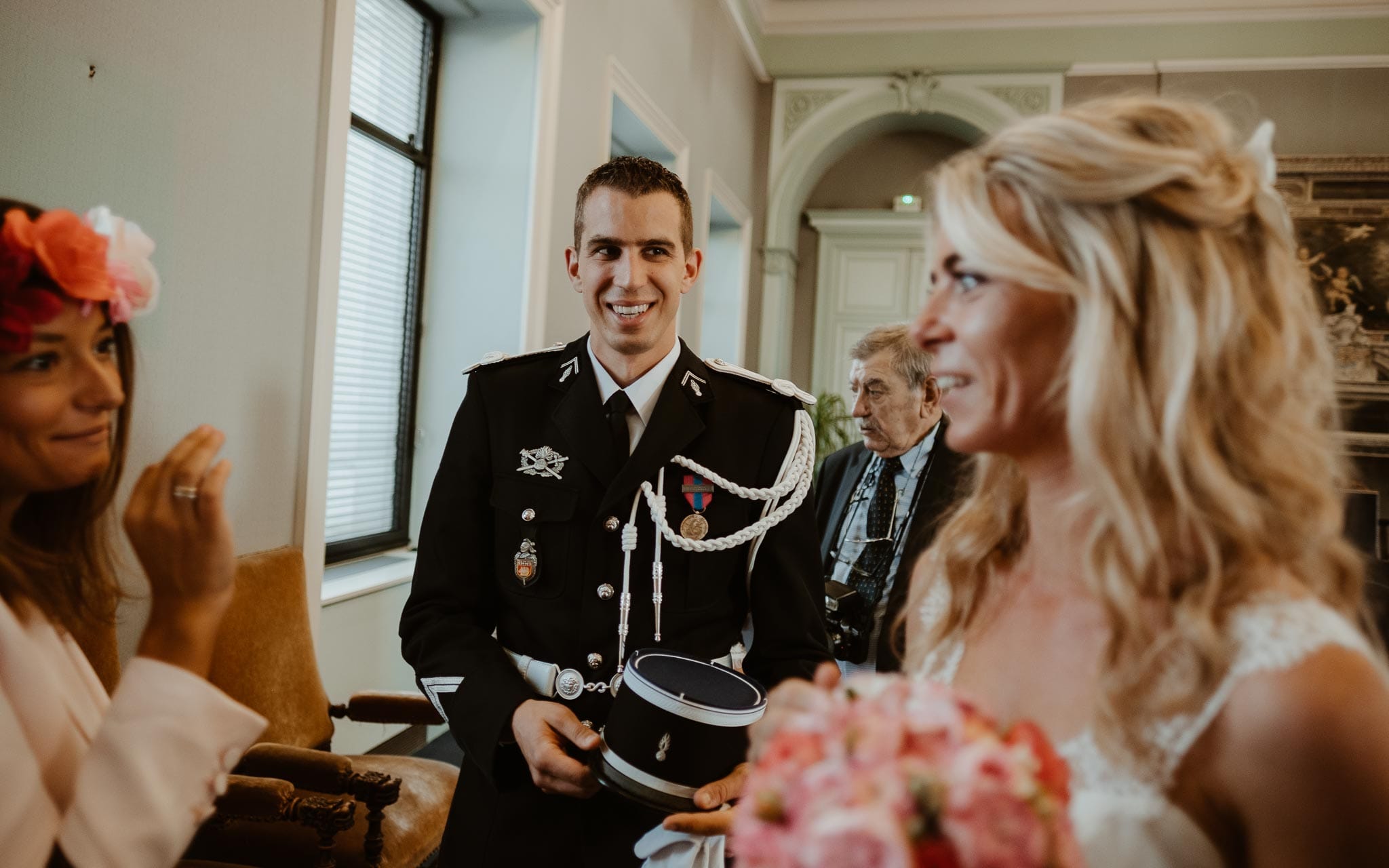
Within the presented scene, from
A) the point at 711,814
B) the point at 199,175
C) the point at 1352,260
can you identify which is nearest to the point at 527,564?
the point at 711,814

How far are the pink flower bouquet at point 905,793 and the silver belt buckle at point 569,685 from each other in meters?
0.94

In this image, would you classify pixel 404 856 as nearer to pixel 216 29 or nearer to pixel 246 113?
pixel 246 113

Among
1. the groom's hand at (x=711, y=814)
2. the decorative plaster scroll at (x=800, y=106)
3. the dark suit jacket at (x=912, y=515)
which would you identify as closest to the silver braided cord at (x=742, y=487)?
the groom's hand at (x=711, y=814)

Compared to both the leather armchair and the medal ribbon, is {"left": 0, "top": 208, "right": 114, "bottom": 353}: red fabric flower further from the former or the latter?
the leather armchair

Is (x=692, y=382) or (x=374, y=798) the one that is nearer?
(x=692, y=382)

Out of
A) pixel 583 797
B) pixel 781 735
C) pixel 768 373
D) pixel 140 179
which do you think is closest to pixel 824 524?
pixel 583 797

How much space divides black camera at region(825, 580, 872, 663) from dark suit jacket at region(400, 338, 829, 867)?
40.0 inches

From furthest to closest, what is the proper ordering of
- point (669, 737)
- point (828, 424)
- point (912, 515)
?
point (828, 424), point (912, 515), point (669, 737)

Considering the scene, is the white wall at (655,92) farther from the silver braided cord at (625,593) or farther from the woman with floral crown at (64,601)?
the woman with floral crown at (64,601)

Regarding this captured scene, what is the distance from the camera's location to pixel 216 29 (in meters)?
2.22

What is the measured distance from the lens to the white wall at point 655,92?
13.5 feet

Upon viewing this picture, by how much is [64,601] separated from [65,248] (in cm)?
40

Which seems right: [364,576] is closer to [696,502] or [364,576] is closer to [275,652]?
[275,652]

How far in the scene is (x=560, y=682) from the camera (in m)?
1.61
